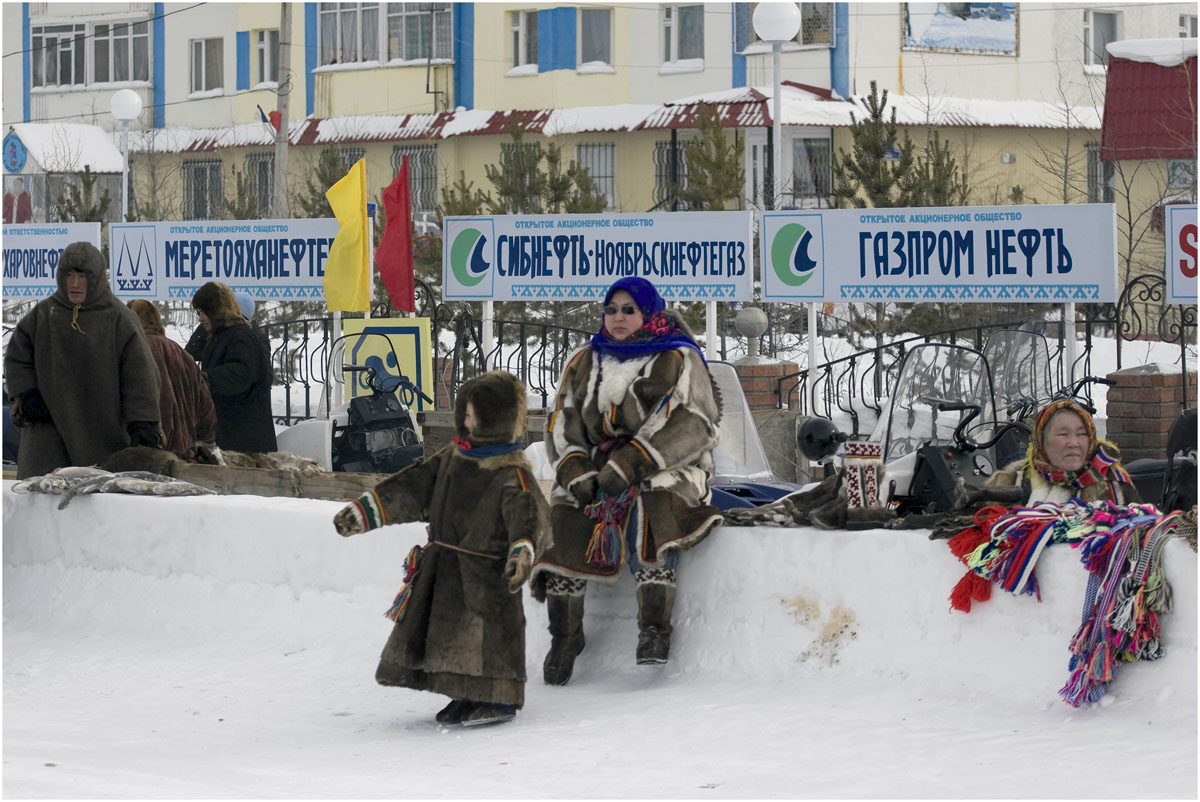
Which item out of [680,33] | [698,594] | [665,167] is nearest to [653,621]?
[698,594]

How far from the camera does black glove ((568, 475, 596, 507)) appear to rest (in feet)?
20.7

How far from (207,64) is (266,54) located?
162 centimetres

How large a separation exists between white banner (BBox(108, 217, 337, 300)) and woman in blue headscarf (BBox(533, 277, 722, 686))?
7235 mm

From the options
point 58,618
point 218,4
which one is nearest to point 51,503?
point 58,618

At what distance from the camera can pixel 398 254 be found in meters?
13.1

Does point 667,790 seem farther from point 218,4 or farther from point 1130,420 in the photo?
point 218,4

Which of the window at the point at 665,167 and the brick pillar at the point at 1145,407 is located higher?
the window at the point at 665,167

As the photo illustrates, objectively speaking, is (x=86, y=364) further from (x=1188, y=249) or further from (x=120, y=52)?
(x=120, y=52)

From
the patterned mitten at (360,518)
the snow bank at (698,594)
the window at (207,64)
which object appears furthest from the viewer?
the window at (207,64)

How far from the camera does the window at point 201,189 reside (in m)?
36.1

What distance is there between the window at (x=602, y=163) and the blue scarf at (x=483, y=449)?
1025 inches

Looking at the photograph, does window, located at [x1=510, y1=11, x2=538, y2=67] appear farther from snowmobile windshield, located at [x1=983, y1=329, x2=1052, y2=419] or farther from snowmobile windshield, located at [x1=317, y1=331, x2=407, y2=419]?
snowmobile windshield, located at [x1=983, y1=329, x2=1052, y2=419]

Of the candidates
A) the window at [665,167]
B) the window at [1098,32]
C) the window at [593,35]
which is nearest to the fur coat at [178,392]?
the window at [665,167]

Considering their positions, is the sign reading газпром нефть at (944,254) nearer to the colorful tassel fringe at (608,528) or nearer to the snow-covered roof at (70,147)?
the colorful tassel fringe at (608,528)
